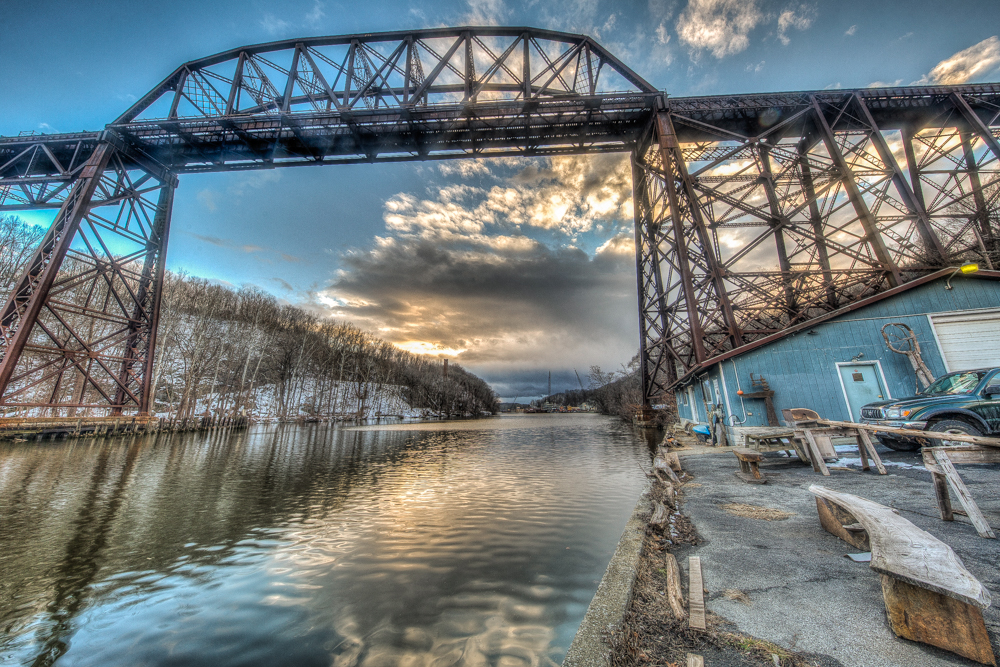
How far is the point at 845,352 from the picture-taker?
10938 millimetres

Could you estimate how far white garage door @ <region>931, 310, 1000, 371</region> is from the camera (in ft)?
33.4

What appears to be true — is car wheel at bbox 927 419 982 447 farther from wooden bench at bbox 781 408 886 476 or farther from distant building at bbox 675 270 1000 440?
distant building at bbox 675 270 1000 440

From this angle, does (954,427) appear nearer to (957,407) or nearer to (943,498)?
(957,407)

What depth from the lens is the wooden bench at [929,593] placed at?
66.4 inches

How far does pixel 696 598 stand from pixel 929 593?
1.18m

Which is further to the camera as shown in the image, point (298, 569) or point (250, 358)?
point (250, 358)

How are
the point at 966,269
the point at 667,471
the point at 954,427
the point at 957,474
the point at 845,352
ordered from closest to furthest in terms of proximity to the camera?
the point at 957,474 < the point at 954,427 < the point at 667,471 < the point at 966,269 < the point at 845,352

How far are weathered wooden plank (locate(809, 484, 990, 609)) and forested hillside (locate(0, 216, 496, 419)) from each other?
36.0 metres

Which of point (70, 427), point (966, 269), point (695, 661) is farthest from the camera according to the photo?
point (70, 427)

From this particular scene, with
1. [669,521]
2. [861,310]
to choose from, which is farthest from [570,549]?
[861,310]

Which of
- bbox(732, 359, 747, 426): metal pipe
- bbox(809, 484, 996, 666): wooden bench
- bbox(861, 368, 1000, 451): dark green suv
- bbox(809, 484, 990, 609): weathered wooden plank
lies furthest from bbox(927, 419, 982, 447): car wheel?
bbox(809, 484, 996, 666): wooden bench

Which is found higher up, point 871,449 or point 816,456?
point 871,449

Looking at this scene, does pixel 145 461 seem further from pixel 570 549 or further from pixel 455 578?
pixel 570 549

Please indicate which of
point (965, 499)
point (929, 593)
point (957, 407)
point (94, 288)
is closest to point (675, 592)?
point (929, 593)
